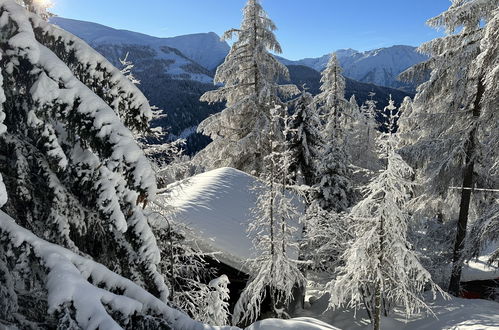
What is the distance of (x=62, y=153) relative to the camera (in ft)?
8.35

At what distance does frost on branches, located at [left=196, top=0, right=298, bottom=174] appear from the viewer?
64.2 ft

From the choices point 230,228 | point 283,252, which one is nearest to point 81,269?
point 283,252

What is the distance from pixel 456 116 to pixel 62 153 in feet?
45.2

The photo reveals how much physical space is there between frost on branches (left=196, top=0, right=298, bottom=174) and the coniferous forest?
9 cm

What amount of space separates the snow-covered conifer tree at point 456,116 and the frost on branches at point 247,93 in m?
7.86

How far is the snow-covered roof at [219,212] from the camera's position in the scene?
1204 centimetres

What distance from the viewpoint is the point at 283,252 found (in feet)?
38.6

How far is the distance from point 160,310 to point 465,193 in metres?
14.2

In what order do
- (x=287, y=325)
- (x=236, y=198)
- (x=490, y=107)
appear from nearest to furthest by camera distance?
(x=287, y=325) → (x=490, y=107) → (x=236, y=198)

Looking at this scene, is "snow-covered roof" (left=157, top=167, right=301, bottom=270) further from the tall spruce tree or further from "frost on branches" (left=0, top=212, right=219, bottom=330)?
"frost on branches" (left=0, top=212, right=219, bottom=330)

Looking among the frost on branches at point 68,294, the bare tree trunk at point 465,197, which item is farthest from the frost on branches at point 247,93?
the frost on branches at point 68,294

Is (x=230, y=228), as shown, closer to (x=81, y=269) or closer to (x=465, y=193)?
(x=465, y=193)

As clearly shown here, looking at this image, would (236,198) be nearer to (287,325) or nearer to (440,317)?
(440,317)

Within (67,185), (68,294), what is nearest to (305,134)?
(67,185)
